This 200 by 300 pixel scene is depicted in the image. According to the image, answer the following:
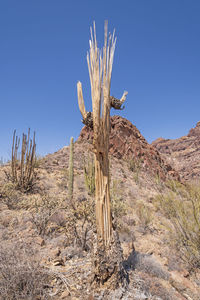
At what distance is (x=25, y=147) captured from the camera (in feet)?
29.1

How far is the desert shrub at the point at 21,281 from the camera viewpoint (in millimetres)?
2107

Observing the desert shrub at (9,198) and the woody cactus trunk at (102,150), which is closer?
the woody cactus trunk at (102,150)

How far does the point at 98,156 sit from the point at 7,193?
580cm

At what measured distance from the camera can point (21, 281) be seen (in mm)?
2270

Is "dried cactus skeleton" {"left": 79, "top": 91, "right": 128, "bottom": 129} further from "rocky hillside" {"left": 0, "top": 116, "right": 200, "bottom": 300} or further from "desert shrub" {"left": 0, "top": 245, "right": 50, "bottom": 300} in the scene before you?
"desert shrub" {"left": 0, "top": 245, "right": 50, "bottom": 300}

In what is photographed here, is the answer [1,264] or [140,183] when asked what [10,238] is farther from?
[140,183]

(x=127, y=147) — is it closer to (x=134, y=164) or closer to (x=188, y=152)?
(x=134, y=164)

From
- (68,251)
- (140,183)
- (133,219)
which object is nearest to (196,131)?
(140,183)

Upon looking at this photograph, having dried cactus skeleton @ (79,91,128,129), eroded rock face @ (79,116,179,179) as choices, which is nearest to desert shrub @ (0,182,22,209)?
dried cactus skeleton @ (79,91,128,129)

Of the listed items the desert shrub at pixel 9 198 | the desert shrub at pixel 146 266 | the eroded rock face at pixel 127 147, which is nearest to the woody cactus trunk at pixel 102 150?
the desert shrub at pixel 146 266

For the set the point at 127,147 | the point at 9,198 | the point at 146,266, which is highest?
the point at 127,147

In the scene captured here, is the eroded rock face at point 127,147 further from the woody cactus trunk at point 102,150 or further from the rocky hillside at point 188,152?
the woody cactus trunk at point 102,150

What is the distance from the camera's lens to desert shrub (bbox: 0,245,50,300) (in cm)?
211

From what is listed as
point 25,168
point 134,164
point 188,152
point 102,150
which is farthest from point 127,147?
point 188,152
